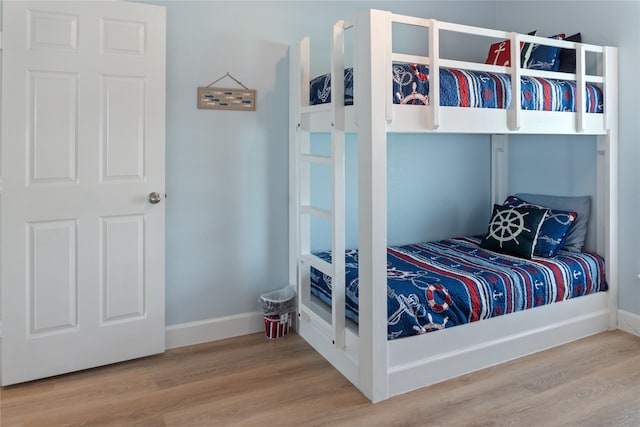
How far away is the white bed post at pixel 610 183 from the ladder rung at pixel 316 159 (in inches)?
70.2

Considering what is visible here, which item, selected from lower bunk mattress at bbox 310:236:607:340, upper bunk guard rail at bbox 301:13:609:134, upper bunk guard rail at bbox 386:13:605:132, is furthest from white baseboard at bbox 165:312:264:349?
upper bunk guard rail at bbox 386:13:605:132

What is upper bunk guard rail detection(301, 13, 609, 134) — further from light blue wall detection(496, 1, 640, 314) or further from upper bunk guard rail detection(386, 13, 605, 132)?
light blue wall detection(496, 1, 640, 314)

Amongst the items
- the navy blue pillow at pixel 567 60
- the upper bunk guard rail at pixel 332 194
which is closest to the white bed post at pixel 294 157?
the upper bunk guard rail at pixel 332 194

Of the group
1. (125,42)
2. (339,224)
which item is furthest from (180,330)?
(125,42)

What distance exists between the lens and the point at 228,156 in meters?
2.72

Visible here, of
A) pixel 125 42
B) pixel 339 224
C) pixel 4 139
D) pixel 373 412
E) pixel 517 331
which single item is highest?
pixel 125 42

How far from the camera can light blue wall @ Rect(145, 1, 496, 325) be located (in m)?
2.60

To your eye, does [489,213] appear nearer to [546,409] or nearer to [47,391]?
[546,409]

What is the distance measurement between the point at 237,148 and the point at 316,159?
1.90ft

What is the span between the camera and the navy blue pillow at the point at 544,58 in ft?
9.44

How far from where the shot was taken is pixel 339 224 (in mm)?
2262

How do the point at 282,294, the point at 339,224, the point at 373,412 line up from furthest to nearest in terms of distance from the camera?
the point at 282,294 → the point at 339,224 → the point at 373,412

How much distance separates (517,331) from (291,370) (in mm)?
1242

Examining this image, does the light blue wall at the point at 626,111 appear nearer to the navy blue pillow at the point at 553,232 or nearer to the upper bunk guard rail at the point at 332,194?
the navy blue pillow at the point at 553,232
